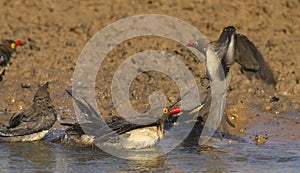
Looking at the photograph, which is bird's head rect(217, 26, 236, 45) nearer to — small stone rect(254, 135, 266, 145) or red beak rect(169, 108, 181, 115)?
red beak rect(169, 108, 181, 115)

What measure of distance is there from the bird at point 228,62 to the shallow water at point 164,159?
578 mm

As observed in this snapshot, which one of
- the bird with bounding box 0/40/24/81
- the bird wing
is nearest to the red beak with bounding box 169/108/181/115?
the bird wing

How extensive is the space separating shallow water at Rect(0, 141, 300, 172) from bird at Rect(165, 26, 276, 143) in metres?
0.58

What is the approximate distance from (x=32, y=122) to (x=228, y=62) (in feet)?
9.40

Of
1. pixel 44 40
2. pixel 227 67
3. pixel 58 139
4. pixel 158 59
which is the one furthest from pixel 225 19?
pixel 58 139

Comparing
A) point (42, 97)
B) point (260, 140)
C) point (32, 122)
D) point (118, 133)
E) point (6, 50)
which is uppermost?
point (6, 50)

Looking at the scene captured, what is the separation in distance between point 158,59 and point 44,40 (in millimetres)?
2497

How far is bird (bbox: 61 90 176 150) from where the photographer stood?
10.2 m

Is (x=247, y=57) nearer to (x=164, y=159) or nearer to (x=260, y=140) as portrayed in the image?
(x=260, y=140)

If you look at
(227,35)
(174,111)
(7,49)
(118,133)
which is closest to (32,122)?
(118,133)

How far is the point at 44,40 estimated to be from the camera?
47.9ft

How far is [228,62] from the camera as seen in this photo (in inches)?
424

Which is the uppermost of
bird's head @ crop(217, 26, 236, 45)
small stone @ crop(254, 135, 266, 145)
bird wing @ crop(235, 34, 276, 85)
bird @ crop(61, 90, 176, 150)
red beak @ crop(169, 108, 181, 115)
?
bird's head @ crop(217, 26, 236, 45)

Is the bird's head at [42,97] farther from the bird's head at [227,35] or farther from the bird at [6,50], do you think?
the bird's head at [227,35]
